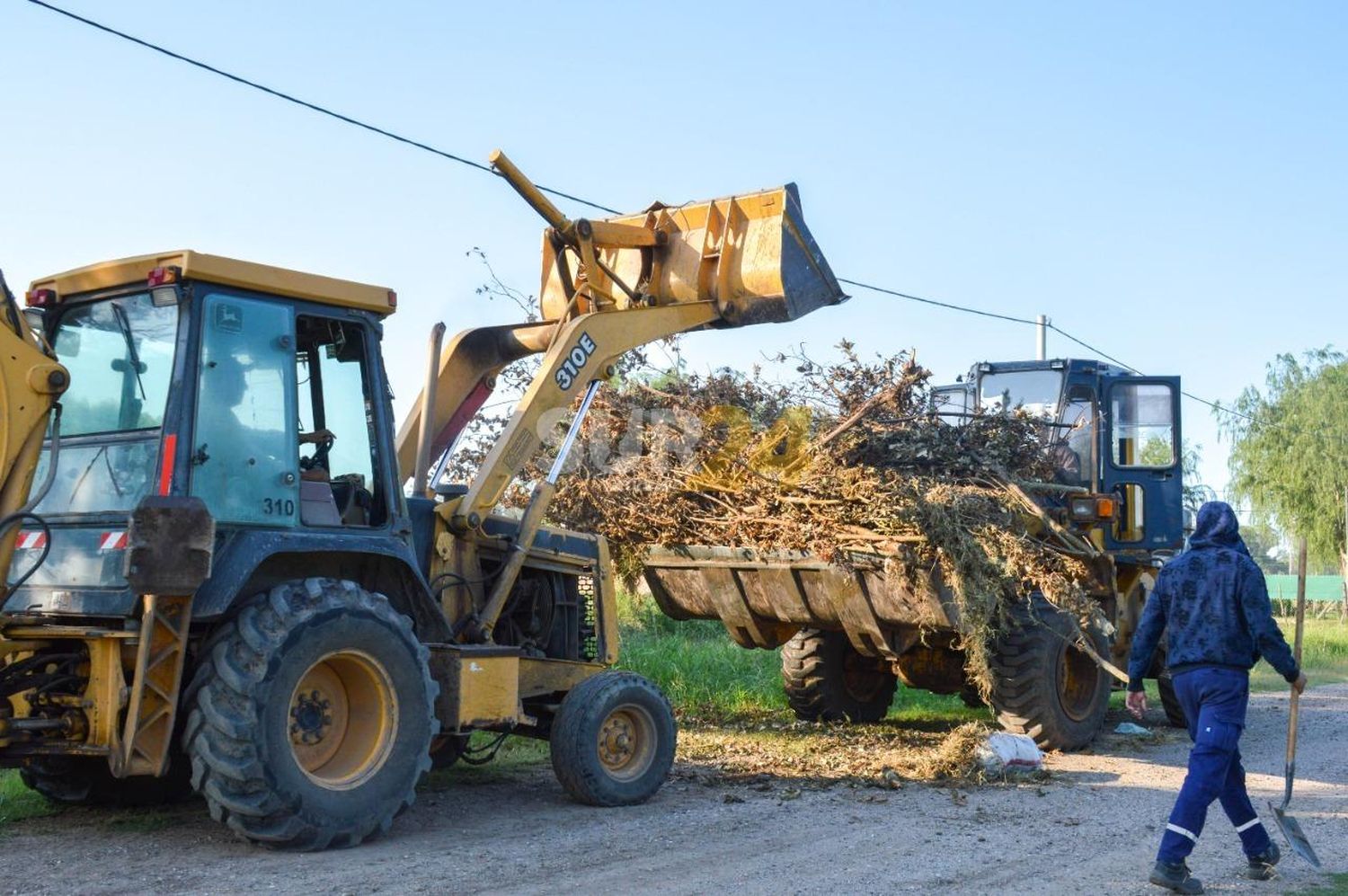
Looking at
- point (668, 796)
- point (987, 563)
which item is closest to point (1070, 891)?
point (668, 796)

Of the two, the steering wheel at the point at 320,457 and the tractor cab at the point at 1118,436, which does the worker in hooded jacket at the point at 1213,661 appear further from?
the tractor cab at the point at 1118,436

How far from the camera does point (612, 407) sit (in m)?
10.7

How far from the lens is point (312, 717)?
21.5 feet

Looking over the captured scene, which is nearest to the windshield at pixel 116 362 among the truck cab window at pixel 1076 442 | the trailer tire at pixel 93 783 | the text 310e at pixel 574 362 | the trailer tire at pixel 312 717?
the trailer tire at pixel 312 717

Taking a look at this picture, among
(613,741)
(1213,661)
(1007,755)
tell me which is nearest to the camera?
(1213,661)

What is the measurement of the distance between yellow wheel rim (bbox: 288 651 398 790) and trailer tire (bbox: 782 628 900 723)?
17.1ft

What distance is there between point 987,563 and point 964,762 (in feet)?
4.35

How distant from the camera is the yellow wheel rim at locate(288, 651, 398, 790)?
6535 millimetres

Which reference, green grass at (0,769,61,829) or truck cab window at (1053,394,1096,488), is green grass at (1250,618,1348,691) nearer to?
truck cab window at (1053,394,1096,488)

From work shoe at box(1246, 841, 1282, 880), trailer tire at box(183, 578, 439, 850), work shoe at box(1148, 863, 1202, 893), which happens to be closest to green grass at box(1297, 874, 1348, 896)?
work shoe at box(1246, 841, 1282, 880)

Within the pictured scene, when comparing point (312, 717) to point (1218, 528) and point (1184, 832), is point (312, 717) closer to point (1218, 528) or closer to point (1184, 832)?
point (1184, 832)

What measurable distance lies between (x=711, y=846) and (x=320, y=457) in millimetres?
2745

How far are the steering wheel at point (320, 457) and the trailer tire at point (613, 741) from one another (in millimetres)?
1990

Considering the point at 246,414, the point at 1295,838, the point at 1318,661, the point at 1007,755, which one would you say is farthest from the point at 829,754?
the point at 1318,661
